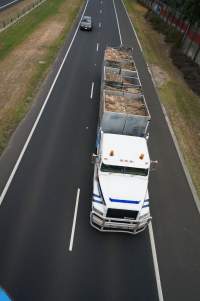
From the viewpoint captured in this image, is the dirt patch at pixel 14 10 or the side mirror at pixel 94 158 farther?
the dirt patch at pixel 14 10

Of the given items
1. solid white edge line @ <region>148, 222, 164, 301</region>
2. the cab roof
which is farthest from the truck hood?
solid white edge line @ <region>148, 222, 164, 301</region>

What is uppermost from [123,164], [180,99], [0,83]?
[123,164]

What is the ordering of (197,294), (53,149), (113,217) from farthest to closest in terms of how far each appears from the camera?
(53,149) → (113,217) → (197,294)

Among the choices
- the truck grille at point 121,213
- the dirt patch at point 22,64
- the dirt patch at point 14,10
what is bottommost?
the dirt patch at point 14,10

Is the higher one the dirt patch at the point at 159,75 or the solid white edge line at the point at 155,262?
the dirt patch at the point at 159,75

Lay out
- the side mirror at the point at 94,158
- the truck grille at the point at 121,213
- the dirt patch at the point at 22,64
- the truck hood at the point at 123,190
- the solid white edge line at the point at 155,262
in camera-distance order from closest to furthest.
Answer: the solid white edge line at the point at 155,262 → the truck grille at the point at 121,213 → the truck hood at the point at 123,190 → the side mirror at the point at 94,158 → the dirt patch at the point at 22,64

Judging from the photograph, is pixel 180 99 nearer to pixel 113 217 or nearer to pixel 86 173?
pixel 86 173

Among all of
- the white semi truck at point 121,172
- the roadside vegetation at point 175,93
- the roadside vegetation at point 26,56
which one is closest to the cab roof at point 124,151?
the white semi truck at point 121,172

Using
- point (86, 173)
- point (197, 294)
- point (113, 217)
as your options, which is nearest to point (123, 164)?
point (113, 217)

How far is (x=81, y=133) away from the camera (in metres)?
23.4

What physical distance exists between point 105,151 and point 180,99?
1675cm

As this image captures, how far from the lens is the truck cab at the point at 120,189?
49.7 ft

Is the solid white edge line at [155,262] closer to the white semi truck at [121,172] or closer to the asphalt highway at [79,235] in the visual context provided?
the asphalt highway at [79,235]

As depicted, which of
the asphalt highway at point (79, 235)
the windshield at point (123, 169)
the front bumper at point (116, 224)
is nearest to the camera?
the asphalt highway at point (79, 235)
